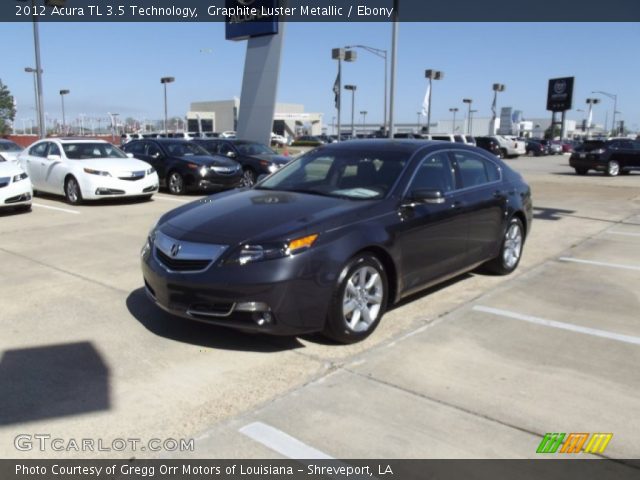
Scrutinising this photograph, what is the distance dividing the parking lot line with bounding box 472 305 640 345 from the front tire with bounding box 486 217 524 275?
4.17ft

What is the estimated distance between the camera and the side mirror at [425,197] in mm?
4832

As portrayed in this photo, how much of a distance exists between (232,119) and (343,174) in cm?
10407

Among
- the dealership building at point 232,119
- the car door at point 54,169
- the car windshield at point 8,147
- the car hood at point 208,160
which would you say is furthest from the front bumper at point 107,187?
the dealership building at point 232,119

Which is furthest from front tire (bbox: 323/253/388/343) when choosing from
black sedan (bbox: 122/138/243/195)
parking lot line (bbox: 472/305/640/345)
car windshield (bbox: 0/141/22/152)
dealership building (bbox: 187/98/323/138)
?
dealership building (bbox: 187/98/323/138)

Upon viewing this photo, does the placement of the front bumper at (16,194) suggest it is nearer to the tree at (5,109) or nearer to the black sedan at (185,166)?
the black sedan at (185,166)

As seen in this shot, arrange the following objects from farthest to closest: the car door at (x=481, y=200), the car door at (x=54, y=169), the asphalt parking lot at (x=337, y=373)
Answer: the car door at (x=54, y=169) < the car door at (x=481, y=200) < the asphalt parking lot at (x=337, y=373)

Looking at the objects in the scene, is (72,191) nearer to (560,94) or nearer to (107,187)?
(107,187)

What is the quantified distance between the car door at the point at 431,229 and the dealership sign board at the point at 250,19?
2273cm

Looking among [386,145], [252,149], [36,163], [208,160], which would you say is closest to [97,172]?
[36,163]

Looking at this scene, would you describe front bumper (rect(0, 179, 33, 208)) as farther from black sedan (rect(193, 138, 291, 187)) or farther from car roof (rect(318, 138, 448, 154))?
car roof (rect(318, 138, 448, 154))

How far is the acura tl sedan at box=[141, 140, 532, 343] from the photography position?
4000 millimetres

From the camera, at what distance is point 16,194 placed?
1067cm

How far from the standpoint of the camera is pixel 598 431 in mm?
3250

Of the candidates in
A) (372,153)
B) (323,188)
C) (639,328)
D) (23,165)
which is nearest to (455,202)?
(372,153)
